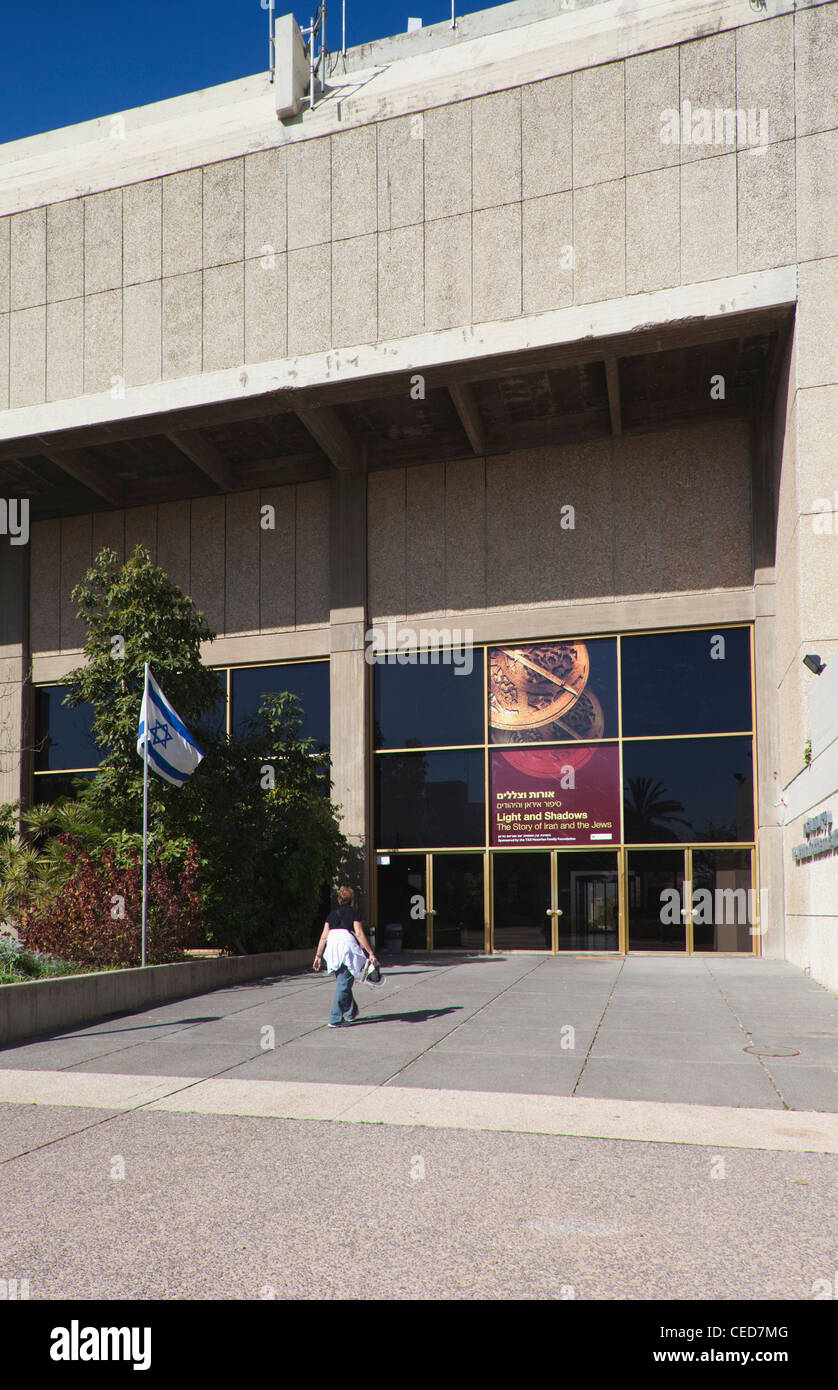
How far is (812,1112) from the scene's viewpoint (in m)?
7.28

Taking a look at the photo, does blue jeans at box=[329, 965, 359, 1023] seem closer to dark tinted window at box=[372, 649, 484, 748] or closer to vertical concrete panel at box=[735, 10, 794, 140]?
dark tinted window at box=[372, 649, 484, 748]

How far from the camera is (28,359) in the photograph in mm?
23141

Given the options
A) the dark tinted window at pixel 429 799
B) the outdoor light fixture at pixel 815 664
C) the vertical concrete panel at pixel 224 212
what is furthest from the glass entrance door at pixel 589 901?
the vertical concrete panel at pixel 224 212

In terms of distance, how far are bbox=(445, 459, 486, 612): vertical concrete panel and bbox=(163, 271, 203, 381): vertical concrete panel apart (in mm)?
6140

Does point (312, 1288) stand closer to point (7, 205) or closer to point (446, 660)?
point (446, 660)

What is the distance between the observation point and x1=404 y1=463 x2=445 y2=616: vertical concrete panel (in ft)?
75.3

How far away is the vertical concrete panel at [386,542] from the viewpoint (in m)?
23.2

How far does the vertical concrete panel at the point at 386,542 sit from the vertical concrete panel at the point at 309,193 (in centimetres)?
522

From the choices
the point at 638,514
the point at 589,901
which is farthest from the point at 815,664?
the point at 589,901

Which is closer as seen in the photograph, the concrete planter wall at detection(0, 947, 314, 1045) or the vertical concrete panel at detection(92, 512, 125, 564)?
the concrete planter wall at detection(0, 947, 314, 1045)

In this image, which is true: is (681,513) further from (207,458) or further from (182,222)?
(182,222)

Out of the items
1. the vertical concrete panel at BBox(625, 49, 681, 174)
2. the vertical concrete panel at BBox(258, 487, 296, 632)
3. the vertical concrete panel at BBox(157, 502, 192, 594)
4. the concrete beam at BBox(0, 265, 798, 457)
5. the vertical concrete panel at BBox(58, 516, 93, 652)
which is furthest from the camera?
the vertical concrete panel at BBox(58, 516, 93, 652)

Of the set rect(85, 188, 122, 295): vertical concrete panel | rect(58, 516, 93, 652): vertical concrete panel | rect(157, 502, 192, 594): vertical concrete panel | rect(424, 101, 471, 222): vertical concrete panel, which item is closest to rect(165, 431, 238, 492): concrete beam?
rect(157, 502, 192, 594): vertical concrete panel
